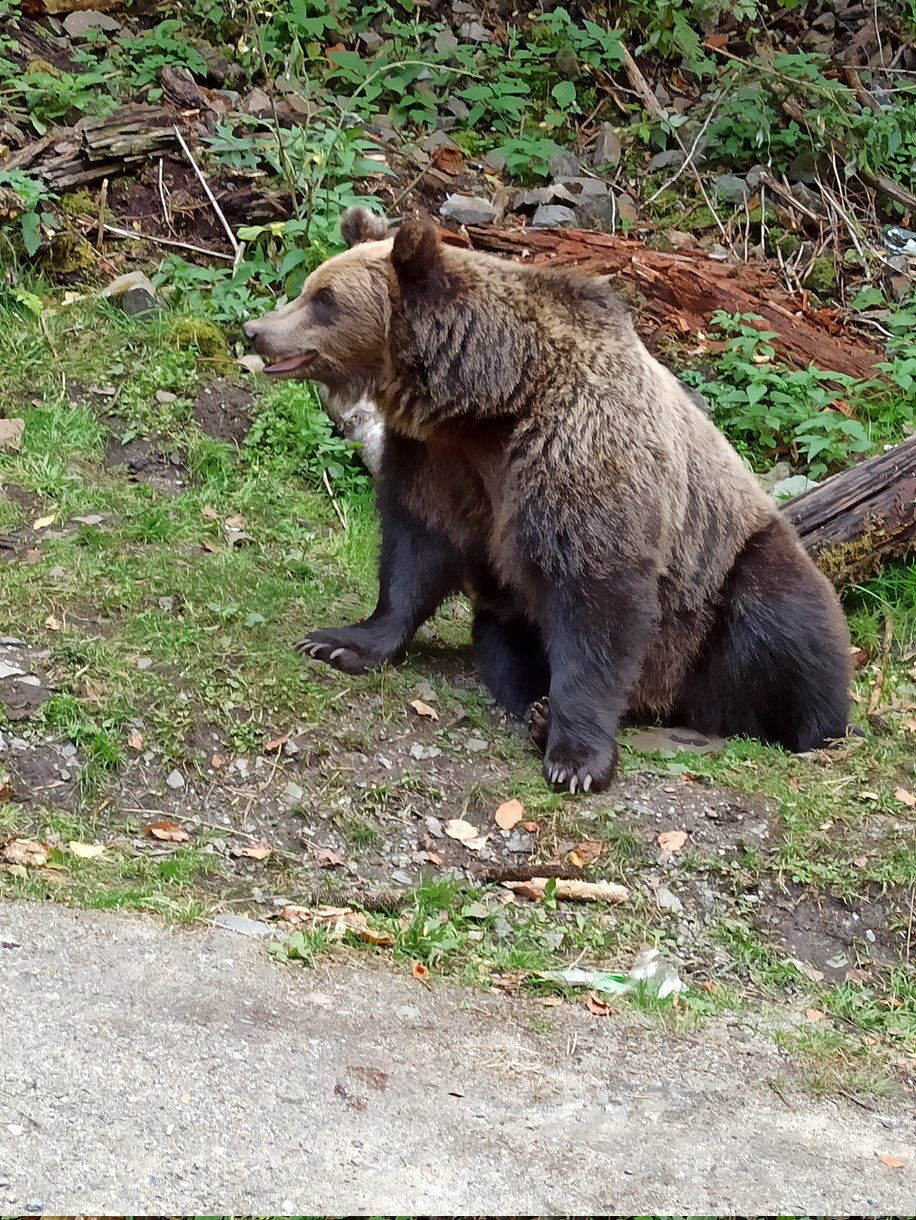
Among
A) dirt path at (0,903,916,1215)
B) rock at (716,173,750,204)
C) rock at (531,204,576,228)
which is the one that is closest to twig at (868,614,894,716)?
dirt path at (0,903,916,1215)

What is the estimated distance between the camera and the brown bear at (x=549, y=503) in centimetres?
480

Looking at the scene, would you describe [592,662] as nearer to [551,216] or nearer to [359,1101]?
[359,1101]

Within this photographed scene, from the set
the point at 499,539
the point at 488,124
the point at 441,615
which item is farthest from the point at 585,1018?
the point at 488,124

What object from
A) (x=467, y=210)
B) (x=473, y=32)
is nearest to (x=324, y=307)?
(x=467, y=210)

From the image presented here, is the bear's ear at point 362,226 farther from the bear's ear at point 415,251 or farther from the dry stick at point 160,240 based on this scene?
the dry stick at point 160,240

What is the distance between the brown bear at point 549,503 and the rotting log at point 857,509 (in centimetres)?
107

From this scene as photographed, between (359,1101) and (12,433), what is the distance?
4.82 meters

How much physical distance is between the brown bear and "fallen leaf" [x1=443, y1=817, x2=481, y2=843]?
1.32ft

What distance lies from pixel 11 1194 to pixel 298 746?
2396mm

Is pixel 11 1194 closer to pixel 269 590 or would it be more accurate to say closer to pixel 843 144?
pixel 269 590

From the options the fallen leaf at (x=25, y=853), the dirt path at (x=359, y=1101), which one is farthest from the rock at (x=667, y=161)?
the dirt path at (x=359, y=1101)

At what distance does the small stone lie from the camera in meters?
3.58

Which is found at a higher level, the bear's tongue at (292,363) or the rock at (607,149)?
the rock at (607,149)

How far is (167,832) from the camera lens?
4.20 m
